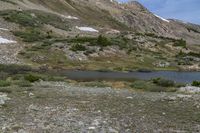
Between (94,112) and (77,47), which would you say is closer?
(94,112)

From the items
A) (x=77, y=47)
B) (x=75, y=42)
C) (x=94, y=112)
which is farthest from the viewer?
(x=75, y=42)

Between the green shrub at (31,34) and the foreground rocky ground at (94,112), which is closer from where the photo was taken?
the foreground rocky ground at (94,112)

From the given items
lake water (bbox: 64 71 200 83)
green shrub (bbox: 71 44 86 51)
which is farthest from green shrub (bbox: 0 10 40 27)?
lake water (bbox: 64 71 200 83)

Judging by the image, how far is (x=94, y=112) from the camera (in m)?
25.7

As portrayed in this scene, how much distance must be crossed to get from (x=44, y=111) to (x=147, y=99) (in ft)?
31.0

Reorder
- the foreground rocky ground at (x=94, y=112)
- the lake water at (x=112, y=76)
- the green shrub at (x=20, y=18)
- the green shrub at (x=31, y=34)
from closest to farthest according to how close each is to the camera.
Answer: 1. the foreground rocky ground at (x=94, y=112)
2. the lake water at (x=112, y=76)
3. the green shrub at (x=31, y=34)
4. the green shrub at (x=20, y=18)

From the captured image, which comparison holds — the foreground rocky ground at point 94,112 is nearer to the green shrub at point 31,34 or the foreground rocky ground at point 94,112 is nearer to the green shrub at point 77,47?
the green shrub at point 77,47

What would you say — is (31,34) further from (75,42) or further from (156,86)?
(156,86)

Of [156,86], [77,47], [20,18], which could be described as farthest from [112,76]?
[20,18]

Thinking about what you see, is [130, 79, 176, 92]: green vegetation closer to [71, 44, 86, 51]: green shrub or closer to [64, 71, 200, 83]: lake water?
[64, 71, 200, 83]: lake water

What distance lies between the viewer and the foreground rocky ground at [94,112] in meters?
21.8

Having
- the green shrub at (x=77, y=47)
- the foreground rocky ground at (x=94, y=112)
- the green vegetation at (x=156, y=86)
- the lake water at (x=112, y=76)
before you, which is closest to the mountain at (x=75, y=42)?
the green shrub at (x=77, y=47)

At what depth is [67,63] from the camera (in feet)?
302

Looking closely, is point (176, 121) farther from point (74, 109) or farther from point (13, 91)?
point (13, 91)
